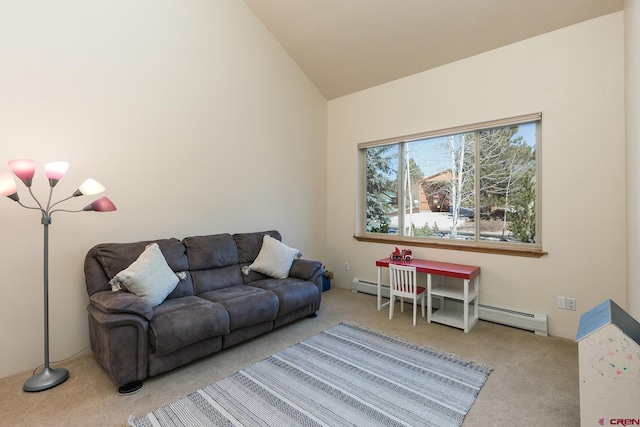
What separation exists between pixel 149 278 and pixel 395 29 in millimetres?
3619

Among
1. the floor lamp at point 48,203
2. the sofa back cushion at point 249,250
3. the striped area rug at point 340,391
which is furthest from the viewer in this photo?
the sofa back cushion at point 249,250

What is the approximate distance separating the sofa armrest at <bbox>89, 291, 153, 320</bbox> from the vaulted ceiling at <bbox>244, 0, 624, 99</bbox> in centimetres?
356

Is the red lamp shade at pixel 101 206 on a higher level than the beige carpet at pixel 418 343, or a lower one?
higher

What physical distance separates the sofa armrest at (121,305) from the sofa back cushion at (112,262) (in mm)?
282

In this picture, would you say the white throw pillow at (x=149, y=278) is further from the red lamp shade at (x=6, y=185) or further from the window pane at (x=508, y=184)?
the window pane at (x=508, y=184)

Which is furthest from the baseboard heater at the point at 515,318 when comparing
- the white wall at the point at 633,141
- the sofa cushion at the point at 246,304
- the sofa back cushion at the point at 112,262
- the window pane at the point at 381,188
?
the sofa back cushion at the point at 112,262

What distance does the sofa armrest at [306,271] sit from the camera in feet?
11.7

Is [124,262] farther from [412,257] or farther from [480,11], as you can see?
[480,11]

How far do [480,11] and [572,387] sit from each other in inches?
132

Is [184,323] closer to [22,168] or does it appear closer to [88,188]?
[88,188]

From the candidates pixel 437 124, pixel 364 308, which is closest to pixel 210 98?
pixel 437 124

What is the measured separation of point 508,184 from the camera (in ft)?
11.4

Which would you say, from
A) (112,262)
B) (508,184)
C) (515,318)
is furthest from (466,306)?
(112,262)

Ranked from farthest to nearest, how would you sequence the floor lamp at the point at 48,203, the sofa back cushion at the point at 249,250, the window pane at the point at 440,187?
the window pane at the point at 440,187 → the sofa back cushion at the point at 249,250 → the floor lamp at the point at 48,203
